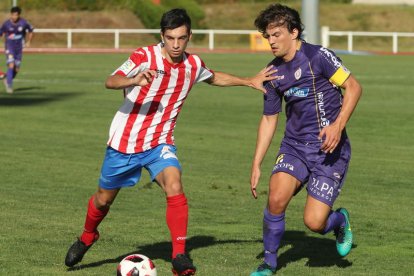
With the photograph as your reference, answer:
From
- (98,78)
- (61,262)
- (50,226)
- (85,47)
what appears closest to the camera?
(61,262)

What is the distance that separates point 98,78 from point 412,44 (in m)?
36.0

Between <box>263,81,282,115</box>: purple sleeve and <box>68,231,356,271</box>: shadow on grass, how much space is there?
49.1 inches

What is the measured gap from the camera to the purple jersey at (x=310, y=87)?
8633 mm

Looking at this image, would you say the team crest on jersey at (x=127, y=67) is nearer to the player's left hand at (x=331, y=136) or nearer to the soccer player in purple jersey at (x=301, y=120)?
the soccer player in purple jersey at (x=301, y=120)

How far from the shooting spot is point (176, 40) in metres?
8.41

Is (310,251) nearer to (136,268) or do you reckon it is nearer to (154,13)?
(136,268)

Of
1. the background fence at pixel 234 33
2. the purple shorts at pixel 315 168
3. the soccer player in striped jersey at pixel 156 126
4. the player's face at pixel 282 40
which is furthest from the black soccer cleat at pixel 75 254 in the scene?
the background fence at pixel 234 33

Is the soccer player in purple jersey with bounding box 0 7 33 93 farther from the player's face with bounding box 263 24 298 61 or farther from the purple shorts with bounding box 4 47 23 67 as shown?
the player's face with bounding box 263 24 298 61

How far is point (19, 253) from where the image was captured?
9.44 metres

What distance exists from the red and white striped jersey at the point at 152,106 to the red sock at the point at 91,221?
1.84 ft

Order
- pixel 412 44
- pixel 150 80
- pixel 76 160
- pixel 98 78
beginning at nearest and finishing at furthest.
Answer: pixel 150 80 → pixel 76 160 → pixel 98 78 → pixel 412 44

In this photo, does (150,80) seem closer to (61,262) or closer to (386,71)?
(61,262)

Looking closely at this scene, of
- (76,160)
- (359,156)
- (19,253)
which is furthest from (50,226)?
(359,156)

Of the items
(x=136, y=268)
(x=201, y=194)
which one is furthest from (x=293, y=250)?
(x=201, y=194)
